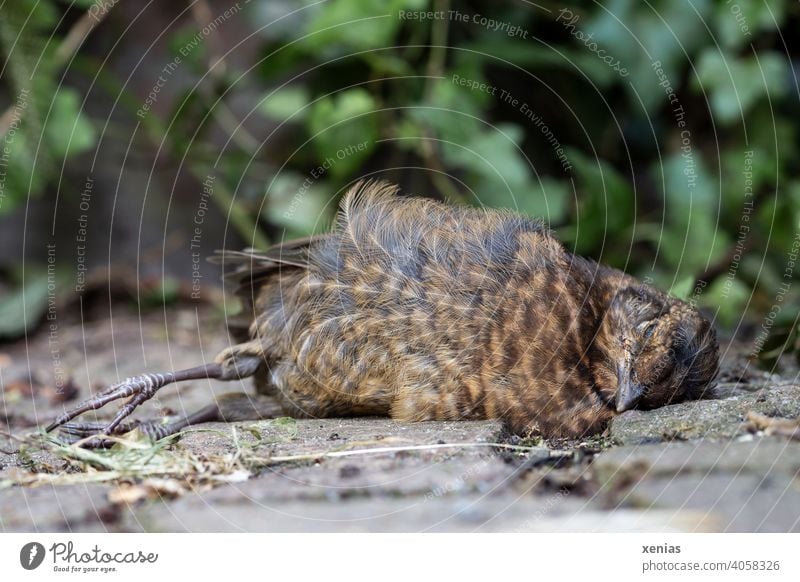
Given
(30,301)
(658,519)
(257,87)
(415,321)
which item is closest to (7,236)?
(30,301)

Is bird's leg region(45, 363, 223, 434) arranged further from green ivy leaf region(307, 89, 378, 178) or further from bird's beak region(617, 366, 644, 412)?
green ivy leaf region(307, 89, 378, 178)

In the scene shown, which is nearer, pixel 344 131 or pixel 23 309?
pixel 344 131

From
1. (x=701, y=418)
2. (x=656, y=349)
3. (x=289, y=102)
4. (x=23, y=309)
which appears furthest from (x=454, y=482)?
(x=23, y=309)

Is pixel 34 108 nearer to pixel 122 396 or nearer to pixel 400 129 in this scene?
pixel 400 129

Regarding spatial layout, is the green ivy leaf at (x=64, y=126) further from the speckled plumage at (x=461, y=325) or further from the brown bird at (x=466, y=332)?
the speckled plumage at (x=461, y=325)

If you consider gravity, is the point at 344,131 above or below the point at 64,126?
Result: below

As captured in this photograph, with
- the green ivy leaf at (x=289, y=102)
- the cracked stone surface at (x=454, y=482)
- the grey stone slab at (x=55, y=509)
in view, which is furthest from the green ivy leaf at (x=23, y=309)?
the grey stone slab at (x=55, y=509)

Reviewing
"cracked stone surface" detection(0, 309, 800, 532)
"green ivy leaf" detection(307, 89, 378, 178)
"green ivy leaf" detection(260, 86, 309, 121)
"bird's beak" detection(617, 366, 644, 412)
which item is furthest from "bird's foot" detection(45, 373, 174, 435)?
"green ivy leaf" detection(260, 86, 309, 121)
